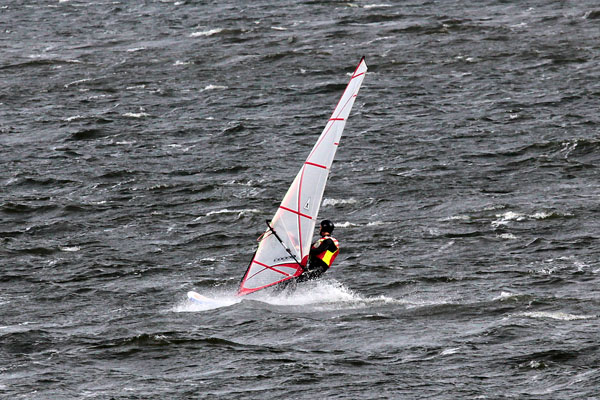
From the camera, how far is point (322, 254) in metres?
28.0

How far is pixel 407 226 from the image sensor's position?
3744cm

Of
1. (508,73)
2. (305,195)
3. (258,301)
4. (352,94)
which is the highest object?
(352,94)

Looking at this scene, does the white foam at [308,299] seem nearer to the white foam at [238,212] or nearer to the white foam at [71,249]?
the white foam at [71,249]

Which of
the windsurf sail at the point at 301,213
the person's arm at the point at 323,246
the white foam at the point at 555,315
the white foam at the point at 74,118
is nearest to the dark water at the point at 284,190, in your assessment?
the white foam at the point at 555,315

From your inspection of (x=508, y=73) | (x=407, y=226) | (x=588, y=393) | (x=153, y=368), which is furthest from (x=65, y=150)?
(x=588, y=393)

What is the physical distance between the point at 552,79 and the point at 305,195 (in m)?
31.7

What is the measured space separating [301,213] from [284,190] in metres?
14.6

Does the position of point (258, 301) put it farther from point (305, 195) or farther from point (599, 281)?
point (599, 281)

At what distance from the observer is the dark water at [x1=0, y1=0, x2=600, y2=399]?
2412cm

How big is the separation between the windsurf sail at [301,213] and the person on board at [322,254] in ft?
0.61

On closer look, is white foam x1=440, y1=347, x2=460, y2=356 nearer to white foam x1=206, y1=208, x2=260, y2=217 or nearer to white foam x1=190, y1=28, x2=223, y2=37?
white foam x1=206, y1=208, x2=260, y2=217

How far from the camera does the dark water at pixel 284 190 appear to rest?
24125mm

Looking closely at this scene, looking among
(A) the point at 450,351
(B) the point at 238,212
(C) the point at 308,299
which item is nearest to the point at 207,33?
(B) the point at 238,212

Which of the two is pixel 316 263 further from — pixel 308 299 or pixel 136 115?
pixel 136 115
